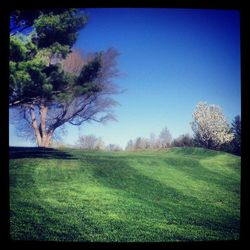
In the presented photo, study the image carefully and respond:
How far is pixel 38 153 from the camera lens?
19.8 ft

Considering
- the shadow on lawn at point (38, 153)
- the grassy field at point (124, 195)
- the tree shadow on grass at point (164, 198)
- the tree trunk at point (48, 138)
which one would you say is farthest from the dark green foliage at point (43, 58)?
the tree shadow on grass at point (164, 198)

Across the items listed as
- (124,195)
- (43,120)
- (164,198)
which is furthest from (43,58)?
(164,198)

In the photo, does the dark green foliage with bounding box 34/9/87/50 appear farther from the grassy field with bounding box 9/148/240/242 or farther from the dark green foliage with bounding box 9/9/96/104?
the grassy field with bounding box 9/148/240/242

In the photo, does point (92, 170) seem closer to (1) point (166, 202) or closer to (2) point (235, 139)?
(1) point (166, 202)

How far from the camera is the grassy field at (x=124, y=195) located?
16.9 ft

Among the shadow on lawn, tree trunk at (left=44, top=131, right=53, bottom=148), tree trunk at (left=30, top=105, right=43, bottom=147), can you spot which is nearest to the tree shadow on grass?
the shadow on lawn

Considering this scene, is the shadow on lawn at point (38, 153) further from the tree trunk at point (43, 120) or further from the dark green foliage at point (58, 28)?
the dark green foliage at point (58, 28)

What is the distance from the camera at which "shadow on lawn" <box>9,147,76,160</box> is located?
5777mm

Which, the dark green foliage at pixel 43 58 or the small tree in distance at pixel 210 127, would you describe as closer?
the small tree in distance at pixel 210 127

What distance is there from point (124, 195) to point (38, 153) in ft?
6.51

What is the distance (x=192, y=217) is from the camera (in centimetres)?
548

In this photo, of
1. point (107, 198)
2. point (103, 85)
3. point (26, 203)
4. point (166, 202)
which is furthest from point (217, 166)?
point (26, 203)

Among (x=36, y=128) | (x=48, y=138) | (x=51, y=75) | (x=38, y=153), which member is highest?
(x=51, y=75)

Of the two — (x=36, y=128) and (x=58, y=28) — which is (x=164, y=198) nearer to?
(x=36, y=128)
